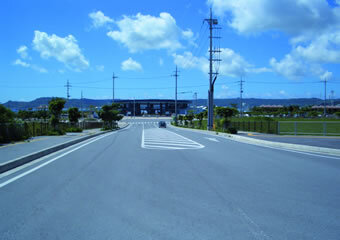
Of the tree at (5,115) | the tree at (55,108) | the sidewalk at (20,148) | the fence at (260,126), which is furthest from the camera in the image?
the fence at (260,126)

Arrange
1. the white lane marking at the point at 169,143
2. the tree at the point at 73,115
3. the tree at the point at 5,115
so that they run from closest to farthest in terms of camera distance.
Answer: the white lane marking at the point at 169,143, the tree at the point at 5,115, the tree at the point at 73,115

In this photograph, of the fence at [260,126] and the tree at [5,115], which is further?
the fence at [260,126]

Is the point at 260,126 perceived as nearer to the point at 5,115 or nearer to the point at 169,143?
the point at 169,143

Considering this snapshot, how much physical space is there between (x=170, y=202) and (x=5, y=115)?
55.8ft

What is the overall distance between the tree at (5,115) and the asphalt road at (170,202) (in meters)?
10.6

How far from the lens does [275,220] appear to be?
5.00 meters

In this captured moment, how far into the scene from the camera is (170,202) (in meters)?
5.96

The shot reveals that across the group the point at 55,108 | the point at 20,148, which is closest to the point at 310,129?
the point at 55,108

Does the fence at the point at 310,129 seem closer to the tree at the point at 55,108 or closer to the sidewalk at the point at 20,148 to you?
the sidewalk at the point at 20,148

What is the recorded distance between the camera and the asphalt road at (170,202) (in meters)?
4.57

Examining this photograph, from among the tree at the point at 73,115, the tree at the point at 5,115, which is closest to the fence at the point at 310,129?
the tree at the point at 5,115

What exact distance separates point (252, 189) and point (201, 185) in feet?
3.98

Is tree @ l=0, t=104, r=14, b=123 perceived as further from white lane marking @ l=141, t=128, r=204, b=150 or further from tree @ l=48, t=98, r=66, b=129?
white lane marking @ l=141, t=128, r=204, b=150

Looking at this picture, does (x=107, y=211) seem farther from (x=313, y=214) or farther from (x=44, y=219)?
(x=313, y=214)
